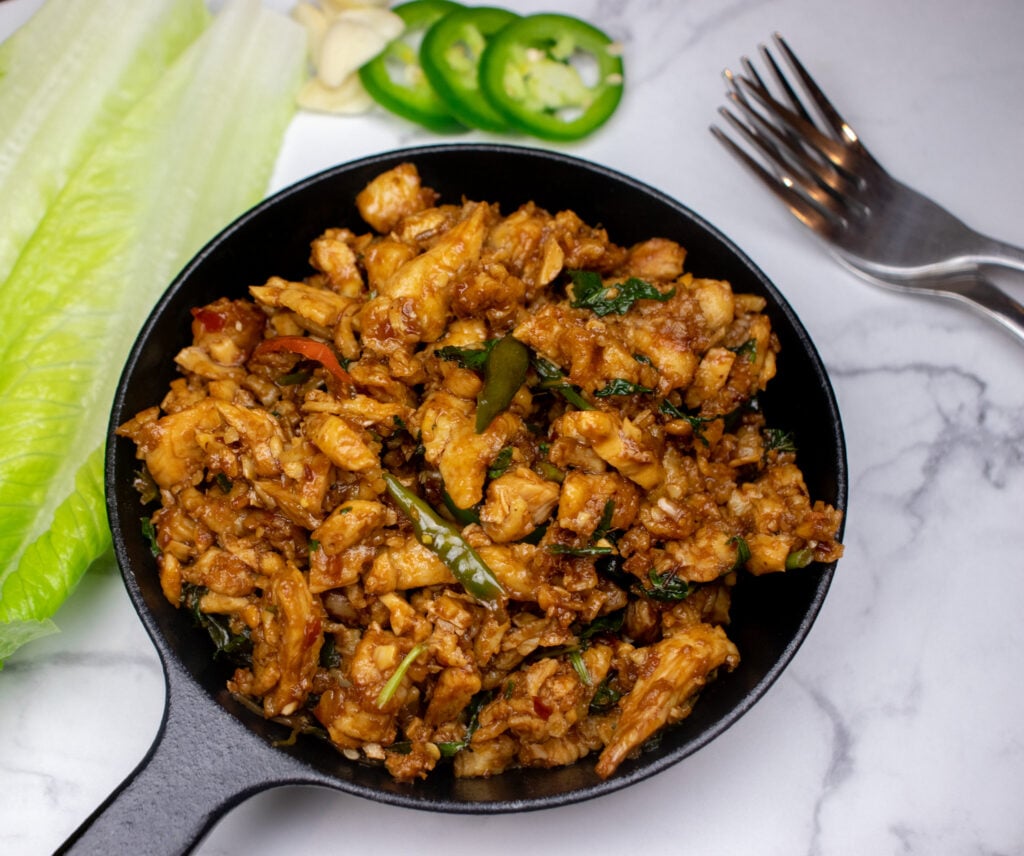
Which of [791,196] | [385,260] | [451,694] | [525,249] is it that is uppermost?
[791,196]

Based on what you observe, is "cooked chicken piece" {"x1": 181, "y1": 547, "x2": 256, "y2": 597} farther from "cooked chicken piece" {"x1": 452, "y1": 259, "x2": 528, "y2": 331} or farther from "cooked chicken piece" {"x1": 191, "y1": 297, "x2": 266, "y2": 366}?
"cooked chicken piece" {"x1": 452, "y1": 259, "x2": 528, "y2": 331}

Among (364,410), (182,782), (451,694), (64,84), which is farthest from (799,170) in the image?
(182,782)

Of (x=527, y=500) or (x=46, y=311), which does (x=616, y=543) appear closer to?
(x=527, y=500)

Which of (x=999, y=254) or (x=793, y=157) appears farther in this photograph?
(x=793, y=157)

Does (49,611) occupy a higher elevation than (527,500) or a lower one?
lower

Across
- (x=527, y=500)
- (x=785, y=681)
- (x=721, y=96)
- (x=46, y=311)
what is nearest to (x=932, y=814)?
(x=785, y=681)

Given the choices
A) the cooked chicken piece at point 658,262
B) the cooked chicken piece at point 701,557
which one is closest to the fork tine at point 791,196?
the cooked chicken piece at point 658,262

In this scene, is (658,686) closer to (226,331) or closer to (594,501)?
(594,501)
